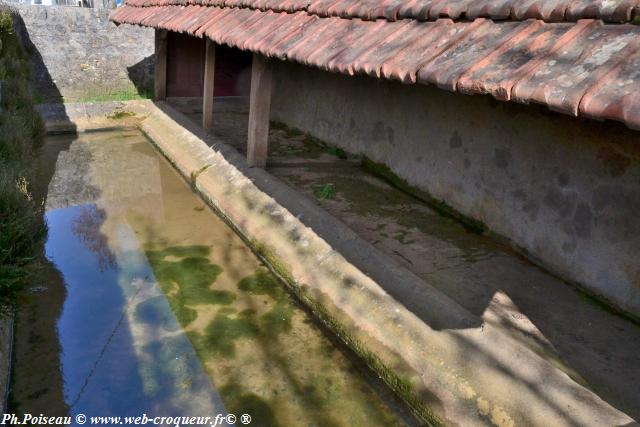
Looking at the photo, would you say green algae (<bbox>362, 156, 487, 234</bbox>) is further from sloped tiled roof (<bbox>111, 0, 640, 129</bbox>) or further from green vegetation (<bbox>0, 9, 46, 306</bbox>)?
green vegetation (<bbox>0, 9, 46, 306</bbox>)

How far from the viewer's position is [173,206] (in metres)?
7.65

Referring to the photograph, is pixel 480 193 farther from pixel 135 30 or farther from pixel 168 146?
pixel 135 30

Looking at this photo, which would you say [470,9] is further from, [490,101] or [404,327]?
[490,101]

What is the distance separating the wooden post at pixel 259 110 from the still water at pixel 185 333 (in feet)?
3.32

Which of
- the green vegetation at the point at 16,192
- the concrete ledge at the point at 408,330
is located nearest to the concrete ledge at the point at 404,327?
the concrete ledge at the point at 408,330

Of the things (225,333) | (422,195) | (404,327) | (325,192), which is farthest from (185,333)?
(422,195)

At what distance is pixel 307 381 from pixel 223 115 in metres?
8.17

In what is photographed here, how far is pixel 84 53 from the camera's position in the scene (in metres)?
14.2

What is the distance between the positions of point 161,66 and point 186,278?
8308 mm

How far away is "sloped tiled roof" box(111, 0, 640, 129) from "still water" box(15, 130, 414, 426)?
2.23 metres

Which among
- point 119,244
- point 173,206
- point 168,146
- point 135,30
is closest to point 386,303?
point 119,244

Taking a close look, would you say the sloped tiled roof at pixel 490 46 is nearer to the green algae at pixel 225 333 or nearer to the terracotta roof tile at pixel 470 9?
the terracotta roof tile at pixel 470 9

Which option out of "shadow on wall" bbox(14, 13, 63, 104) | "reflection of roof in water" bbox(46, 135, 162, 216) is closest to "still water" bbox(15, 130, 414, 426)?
"reflection of roof in water" bbox(46, 135, 162, 216)

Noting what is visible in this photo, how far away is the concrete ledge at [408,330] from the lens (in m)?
3.29
